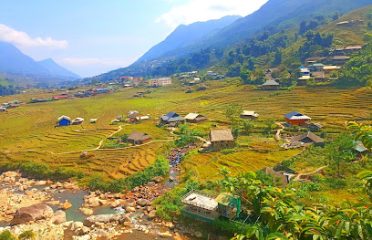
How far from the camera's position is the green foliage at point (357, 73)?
88.6m

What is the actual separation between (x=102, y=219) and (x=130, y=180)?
10.2m

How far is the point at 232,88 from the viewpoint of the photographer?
121125mm

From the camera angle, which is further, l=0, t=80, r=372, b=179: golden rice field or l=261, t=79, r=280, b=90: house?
l=261, t=79, r=280, b=90: house

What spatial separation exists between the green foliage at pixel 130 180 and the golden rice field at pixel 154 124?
206 cm

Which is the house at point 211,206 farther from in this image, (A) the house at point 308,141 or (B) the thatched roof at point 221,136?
(A) the house at point 308,141

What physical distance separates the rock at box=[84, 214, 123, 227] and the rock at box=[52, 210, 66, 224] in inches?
113

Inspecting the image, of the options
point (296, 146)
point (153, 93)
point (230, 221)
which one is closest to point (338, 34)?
point (153, 93)

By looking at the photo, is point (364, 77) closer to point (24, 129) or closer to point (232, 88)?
point (232, 88)

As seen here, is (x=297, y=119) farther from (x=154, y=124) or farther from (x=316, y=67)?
(x=316, y=67)

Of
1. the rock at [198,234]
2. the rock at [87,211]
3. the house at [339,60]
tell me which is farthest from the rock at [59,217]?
the house at [339,60]

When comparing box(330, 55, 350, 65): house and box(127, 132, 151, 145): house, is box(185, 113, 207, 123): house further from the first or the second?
box(330, 55, 350, 65): house

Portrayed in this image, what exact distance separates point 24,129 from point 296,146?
67.5 meters

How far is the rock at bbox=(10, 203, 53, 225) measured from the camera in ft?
→ 128

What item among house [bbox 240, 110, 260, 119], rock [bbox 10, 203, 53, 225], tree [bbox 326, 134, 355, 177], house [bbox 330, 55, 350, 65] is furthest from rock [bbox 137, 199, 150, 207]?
house [bbox 330, 55, 350, 65]
